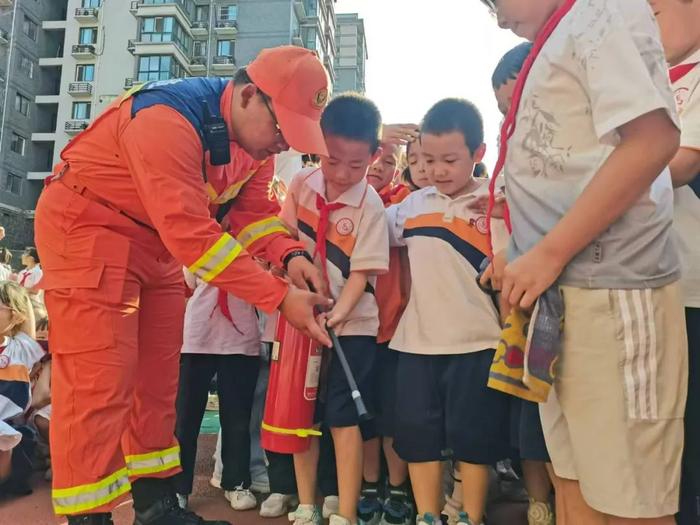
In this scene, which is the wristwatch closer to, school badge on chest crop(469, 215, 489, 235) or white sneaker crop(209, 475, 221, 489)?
school badge on chest crop(469, 215, 489, 235)

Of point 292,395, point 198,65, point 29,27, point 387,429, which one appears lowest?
point 387,429

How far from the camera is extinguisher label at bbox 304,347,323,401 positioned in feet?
7.75

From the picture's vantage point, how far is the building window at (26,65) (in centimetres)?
2819

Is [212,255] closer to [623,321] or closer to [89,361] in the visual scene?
[89,361]

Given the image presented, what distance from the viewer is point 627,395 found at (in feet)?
3.60

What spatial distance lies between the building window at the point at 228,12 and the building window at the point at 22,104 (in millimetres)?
10965

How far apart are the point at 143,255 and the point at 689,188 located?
1.89 metres

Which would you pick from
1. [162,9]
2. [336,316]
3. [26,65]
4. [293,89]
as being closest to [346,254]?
[336,316]

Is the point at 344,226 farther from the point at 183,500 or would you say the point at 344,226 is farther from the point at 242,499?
the point at 183,500

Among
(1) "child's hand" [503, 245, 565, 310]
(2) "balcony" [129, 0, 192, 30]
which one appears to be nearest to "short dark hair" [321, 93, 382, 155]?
(1) "child's hand" [503, 245, 565, 310]

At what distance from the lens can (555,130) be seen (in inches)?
48.2

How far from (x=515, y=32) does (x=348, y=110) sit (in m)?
1.26

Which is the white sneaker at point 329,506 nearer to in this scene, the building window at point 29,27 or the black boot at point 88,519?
the black boot at point 88,519

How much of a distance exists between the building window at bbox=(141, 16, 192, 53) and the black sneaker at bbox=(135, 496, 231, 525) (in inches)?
1155
